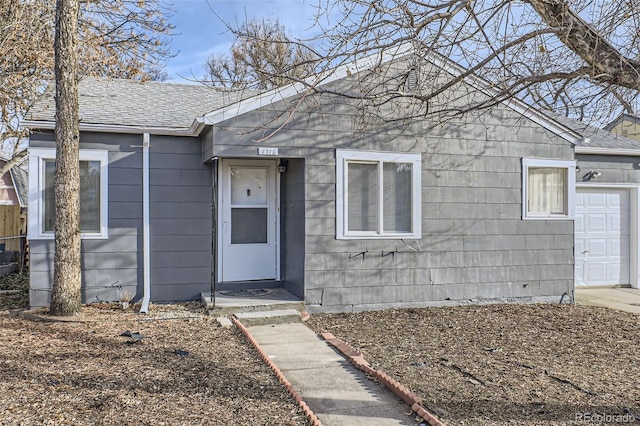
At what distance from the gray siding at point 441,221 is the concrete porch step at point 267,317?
1.64 feet

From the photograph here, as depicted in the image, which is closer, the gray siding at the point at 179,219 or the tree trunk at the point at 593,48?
the tree trunk at the point at 593,48

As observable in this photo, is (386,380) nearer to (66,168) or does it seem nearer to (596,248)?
(66,168)

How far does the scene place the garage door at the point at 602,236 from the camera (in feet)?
34.2

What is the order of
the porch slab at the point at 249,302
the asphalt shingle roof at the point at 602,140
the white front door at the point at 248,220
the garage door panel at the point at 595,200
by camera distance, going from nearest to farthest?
the porch slab at the point at 249,302 → the white front door at the point at 248,220 → the asphalt shingle roof at the point at 602,140 → the garage door panel at the point at 595,200

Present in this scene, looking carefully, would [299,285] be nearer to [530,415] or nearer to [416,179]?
[416,179]

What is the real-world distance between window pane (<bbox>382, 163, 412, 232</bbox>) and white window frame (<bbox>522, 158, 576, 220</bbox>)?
221 cm

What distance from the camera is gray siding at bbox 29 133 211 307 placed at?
784 centimetres

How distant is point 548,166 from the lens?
9.02 m

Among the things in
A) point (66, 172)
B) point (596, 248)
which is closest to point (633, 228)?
point (596, 248)

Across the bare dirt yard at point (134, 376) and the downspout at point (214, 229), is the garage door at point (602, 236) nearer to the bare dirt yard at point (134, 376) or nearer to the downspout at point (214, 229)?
the downspout at point (214, 229)

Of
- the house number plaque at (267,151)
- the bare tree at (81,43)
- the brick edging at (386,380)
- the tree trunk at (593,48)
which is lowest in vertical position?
the brick edging at (386,380)

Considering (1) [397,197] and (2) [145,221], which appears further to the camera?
(1) [397,197]

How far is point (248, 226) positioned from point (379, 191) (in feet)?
7.68

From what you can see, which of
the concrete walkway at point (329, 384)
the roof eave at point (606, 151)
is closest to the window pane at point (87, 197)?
the concrete walkway at point (329, 384)
